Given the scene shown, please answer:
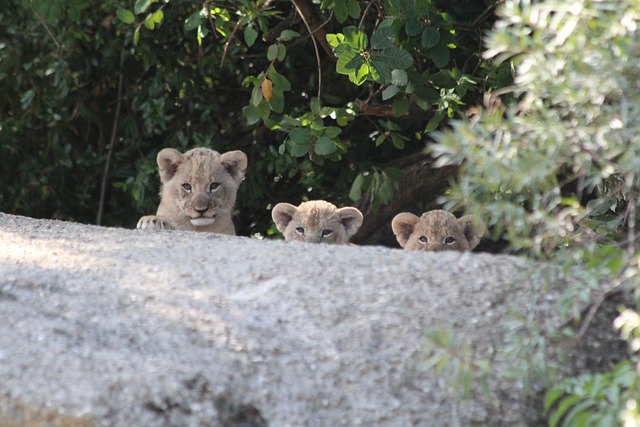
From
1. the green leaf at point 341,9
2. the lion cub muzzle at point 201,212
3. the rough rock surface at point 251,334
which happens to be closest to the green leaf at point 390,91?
the green leaf at point 341,9

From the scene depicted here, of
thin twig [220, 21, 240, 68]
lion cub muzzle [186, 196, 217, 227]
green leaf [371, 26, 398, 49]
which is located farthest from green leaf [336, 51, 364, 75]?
lion cub muzzle [186, 196, 217, 227]

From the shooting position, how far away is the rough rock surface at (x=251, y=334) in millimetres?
3809

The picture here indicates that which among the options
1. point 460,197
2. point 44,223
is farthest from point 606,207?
point 44,223

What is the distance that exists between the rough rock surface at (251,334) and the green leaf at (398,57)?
2.17 meters

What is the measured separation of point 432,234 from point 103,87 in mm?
4363

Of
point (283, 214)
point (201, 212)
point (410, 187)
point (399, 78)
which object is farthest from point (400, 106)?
point (201, 212)

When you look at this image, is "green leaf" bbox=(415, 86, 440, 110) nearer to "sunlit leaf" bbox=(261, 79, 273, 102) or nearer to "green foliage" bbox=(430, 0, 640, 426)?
"sunlit leaf" bbox=(261, 79, 273, 102)

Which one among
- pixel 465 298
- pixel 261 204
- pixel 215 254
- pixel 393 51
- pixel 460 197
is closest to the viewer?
pixel 460 197

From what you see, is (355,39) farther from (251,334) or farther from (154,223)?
(251,334)

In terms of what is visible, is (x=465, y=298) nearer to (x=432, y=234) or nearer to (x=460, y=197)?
(x=460, y=197)

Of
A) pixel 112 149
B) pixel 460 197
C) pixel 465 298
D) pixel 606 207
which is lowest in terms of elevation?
pixel 465 298

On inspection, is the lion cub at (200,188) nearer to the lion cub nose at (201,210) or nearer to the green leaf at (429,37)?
the lion cub nose at (201,210)

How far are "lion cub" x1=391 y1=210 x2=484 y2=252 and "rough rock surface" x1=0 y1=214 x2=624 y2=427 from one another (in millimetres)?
2122

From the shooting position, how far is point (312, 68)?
970 centimetres
